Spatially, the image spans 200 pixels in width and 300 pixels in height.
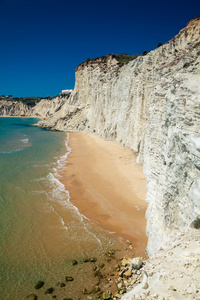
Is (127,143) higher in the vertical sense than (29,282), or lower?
higher

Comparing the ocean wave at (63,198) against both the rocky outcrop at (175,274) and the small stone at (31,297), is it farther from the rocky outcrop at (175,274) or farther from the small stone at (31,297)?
the rocky outcrop at (175,274)

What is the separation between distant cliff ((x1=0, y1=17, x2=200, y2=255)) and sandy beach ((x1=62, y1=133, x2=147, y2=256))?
4.11ft

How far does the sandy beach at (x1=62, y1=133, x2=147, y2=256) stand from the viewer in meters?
10.1

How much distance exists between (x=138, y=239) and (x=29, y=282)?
15.6 ft

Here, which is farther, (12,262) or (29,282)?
(12,262)

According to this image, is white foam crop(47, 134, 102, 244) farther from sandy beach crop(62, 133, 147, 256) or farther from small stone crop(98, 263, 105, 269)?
small stone crop(98, 263, 105, 269)

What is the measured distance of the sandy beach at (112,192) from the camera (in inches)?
399

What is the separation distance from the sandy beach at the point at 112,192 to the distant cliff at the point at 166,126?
1254 mm

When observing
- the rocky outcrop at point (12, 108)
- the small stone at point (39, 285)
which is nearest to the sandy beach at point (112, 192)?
the small stone at point (39, 285)

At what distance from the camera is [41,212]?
11695 millimetres

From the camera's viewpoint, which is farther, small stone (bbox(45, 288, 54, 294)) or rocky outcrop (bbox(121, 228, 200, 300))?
small stone (bbox(45, 288, 54, 294))

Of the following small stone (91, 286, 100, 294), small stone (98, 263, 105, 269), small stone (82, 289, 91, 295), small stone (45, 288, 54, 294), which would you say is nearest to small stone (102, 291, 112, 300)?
small stone (91, 286, 100, 294)

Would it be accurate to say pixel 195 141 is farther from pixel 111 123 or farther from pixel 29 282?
pixel 111 123

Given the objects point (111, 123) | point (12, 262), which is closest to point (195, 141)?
point (12, 262)
